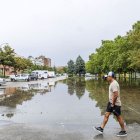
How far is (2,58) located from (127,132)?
65.8 metres

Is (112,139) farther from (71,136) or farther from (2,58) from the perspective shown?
(2,58)

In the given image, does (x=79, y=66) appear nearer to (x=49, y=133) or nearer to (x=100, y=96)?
(x=100, y=96)

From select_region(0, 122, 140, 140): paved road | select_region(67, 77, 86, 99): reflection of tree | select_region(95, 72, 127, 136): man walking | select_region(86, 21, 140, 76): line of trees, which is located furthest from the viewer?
select_region(86, 21, 140, 76): line of trees

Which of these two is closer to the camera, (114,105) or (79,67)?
(114,105)

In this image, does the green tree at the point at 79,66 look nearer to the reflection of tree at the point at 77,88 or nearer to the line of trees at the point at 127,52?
the line of trees at the point at 127,52

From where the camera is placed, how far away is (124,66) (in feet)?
223

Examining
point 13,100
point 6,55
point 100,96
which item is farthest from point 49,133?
point 6,55

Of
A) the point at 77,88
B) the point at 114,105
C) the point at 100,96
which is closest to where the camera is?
the point at 114,105

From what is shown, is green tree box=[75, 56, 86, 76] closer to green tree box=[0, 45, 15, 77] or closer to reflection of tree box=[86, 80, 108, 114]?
green tree box=[0, 45, 15, 77]

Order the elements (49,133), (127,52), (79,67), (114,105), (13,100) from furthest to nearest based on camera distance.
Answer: (79,67)
(127,52)
(13,100)
(114,105)
(49,133)

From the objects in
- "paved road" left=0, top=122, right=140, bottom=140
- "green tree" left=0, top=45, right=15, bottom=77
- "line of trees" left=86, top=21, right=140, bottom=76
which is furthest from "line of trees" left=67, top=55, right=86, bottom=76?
"paved road" left=0, top=122, right=140, bottom=140

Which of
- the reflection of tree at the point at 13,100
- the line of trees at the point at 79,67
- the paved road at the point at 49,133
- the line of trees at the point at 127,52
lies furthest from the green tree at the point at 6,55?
the line of trees at the point at 79,67

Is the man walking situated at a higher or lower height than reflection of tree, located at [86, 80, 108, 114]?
higher

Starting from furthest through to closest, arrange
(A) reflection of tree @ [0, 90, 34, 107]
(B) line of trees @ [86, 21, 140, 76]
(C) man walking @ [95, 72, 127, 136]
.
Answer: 1. (B) line of trees @ [86, 21, 140, 76]
2. (A) reflection of tree @ [0, 90, 34, 107]
3. (C) man walking @ [95, 72, 127, 136]
